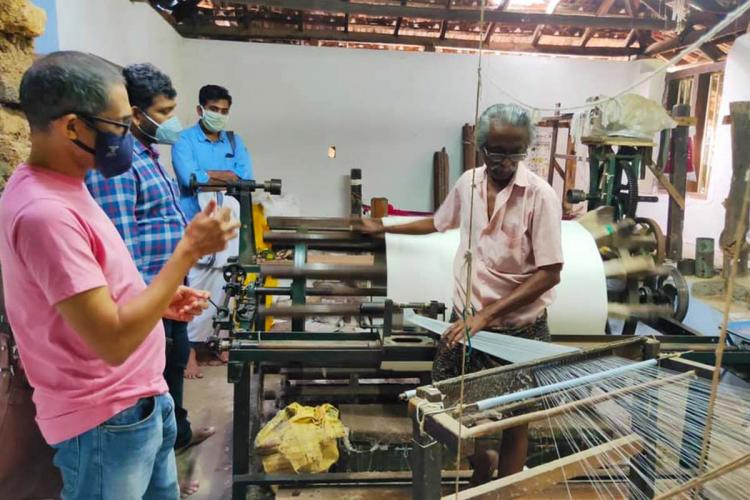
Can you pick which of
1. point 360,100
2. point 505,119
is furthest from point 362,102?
point 505,119

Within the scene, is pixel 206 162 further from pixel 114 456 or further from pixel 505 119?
pixel 114 456

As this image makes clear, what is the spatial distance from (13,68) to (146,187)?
0.60 metres

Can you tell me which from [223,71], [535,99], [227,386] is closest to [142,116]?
[227,386]

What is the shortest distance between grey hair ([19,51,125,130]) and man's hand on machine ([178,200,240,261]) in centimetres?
26

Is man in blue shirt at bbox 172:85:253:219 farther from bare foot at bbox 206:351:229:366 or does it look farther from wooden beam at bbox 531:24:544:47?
wooden beam at bbox 531:24:544:47

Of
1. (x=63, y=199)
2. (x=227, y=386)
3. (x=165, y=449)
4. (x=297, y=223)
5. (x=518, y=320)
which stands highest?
(x=63, y=199)

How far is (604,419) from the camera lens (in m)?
1.06

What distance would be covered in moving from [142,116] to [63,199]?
93 centimetres

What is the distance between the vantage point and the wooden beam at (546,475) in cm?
81

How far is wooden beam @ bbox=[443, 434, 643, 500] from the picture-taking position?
31.9 inches

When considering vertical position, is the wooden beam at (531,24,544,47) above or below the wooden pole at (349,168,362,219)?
above

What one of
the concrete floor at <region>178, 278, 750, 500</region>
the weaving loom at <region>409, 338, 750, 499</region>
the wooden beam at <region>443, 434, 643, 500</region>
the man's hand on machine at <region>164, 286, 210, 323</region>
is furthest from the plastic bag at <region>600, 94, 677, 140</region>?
the man's hand on machine at <region>164, 286, 210, 323</region>

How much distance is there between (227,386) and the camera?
3.06 meters

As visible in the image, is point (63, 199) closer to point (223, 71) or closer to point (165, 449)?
point (165, 449)
